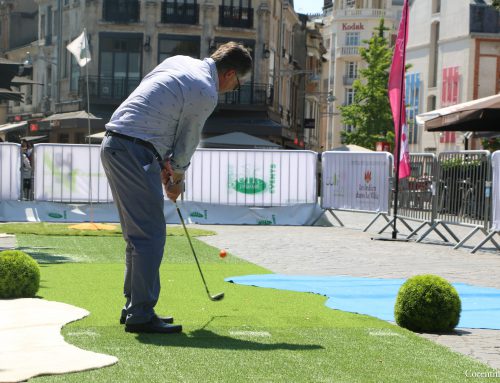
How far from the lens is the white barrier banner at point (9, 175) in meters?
21.7

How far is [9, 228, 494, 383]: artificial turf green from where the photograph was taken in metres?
5.54

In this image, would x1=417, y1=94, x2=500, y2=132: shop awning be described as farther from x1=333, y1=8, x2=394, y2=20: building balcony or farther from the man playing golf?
x1=333, y1=8, x2=394, y2=20: building balcony

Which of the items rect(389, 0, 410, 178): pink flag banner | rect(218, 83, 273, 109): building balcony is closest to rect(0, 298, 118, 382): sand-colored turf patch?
rect(389, 0, 410, 178): pink flag banner

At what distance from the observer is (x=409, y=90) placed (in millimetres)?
79062

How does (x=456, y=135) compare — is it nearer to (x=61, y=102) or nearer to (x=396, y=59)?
(x=61, y=102)

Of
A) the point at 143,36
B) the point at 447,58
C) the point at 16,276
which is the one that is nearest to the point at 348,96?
the point at 447,58

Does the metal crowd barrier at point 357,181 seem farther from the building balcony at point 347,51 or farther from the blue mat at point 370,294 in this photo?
the building balcony at point 347,51

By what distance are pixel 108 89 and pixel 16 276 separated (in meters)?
44.4

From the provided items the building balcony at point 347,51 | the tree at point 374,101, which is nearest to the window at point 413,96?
the tree at point 374,101

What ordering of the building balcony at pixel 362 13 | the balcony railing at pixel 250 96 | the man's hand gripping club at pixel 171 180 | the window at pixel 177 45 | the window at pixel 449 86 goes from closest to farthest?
1. the man's hand gripping club at pixel 171 180
2. the window at pixel 177 45
3. the balcony railing at pixel 250 96
4. the window at pixel 449 86
5. the building balcony at pixel 362 13

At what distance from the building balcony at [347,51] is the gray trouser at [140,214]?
4338 inches

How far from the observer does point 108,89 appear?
171 ft

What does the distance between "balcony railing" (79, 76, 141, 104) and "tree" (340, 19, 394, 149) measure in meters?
16.6

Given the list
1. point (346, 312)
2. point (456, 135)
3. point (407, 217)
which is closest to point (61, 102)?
point (456, 135)
